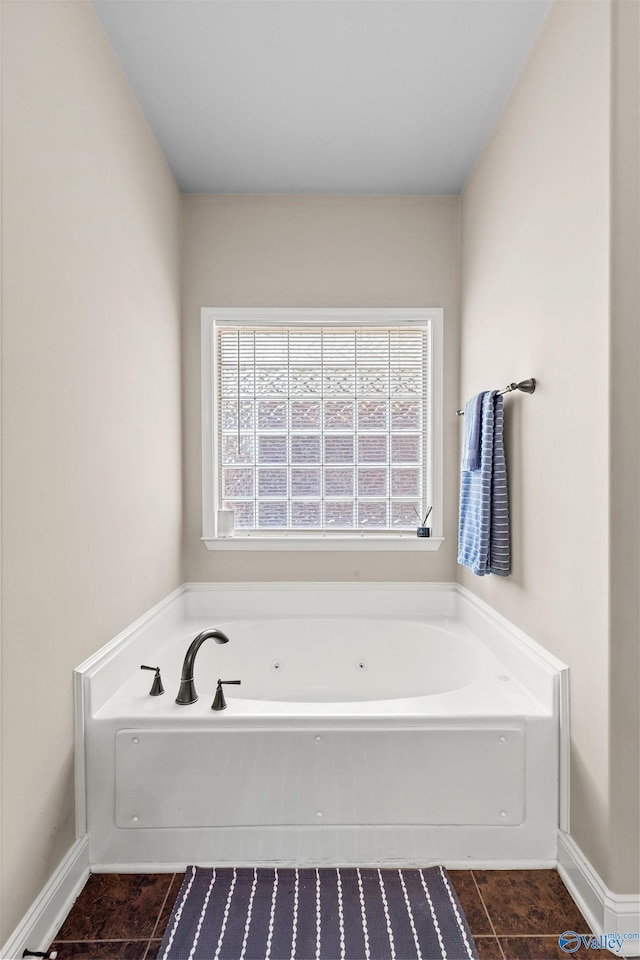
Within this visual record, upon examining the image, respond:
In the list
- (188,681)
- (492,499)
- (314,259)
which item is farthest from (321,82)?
(188,681)

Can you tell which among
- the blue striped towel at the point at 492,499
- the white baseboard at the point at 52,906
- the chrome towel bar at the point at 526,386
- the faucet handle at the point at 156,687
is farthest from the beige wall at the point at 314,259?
A: the white baseboard at the point at 52,906

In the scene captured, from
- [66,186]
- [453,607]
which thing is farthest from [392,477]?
[66,186]

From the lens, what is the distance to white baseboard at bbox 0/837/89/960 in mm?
1287

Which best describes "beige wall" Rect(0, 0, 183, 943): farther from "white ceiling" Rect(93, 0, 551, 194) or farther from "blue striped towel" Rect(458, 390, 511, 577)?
"blue striped towel" Rect(458, 390, 511, 577)

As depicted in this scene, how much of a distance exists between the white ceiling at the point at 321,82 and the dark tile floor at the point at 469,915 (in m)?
2.71

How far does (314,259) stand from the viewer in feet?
9.07

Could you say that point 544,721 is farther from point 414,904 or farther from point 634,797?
point 414,904

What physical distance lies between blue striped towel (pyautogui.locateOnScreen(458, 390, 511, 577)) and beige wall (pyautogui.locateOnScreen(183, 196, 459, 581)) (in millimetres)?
699

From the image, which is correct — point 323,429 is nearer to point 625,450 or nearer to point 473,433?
point 473,433

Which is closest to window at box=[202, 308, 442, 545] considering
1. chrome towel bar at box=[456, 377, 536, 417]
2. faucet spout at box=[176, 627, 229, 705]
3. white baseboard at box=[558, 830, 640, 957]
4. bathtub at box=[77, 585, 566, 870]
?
chrome towel bar at box=[456, 377, 536, 417]

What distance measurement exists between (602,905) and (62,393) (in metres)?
2.02

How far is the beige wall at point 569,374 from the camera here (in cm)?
141

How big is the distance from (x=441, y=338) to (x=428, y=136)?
0.90 meters

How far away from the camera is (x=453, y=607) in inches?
109
